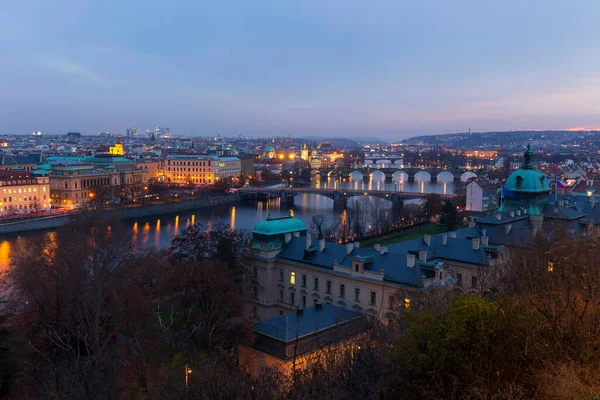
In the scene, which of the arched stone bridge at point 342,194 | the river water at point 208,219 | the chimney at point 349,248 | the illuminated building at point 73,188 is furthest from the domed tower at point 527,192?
the illuminated building at point 73,188

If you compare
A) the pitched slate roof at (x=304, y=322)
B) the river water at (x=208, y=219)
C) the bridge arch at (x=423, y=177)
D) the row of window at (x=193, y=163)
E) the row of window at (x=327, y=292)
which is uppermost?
the row of window at (x=193, y=163)

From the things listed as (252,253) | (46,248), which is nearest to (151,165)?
(46,248)

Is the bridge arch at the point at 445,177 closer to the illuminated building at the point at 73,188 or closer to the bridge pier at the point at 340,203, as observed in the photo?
the bridge pier at the point at 340,203

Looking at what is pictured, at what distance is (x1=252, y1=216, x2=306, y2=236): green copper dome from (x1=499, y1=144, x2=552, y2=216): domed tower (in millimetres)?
9444

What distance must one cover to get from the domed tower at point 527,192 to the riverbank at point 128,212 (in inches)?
773

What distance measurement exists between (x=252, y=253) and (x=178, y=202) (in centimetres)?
2714

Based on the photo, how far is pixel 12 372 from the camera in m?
9.44

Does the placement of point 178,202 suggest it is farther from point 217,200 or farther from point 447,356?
point 447,356

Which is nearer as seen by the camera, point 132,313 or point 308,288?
point 132,313

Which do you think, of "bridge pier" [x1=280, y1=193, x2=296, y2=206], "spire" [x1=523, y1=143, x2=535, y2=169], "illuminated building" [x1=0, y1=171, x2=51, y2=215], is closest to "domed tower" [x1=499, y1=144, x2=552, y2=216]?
"spire" [x1=523, y1=143, x2=535, y2=169]

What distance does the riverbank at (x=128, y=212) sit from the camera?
96.7 ft

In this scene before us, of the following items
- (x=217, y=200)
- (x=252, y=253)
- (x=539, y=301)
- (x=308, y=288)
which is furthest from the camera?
(x=217, y=200)

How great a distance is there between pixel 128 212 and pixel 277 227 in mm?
23381

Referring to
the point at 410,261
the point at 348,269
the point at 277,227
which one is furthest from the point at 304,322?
the point at 277,227
